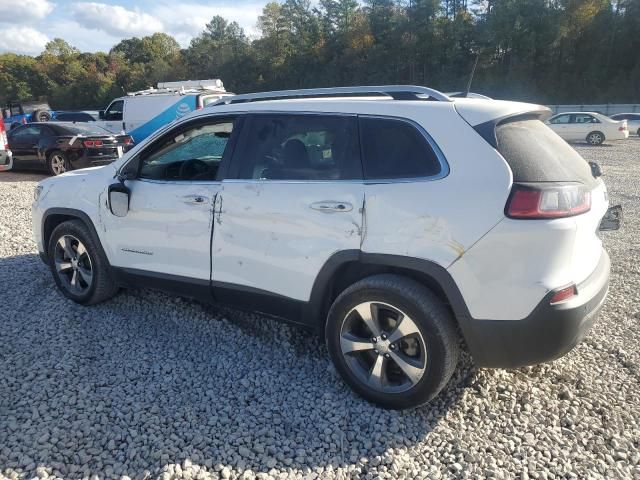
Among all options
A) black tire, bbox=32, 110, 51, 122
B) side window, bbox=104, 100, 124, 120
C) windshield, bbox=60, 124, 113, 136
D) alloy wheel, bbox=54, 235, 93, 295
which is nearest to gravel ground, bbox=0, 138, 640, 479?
alloy wheel, bbox=54, 235, 93, 295

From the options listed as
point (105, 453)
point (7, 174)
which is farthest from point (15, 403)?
point (7, 174)

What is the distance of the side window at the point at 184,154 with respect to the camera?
3.88m

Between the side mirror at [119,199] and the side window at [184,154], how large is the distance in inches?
7.2

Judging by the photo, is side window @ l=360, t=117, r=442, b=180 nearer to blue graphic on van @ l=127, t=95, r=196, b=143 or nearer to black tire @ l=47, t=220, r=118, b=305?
black tire @ l=47, t=220, r=118, b=305

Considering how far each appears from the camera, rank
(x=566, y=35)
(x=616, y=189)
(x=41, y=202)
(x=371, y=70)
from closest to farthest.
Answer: (x=41, y=202)
(x=616, y=189)
(x=566, y=35)
(x=371, y=70)

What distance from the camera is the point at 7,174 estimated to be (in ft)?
44.1

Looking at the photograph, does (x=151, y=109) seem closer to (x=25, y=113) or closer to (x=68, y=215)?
(x=68, y=215)

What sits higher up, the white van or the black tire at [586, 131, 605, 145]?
the white van

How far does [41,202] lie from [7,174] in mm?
10646

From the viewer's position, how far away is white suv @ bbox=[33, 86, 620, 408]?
8.57 feet

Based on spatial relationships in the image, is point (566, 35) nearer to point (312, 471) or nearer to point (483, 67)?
point (483, 67)

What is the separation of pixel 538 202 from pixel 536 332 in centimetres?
67

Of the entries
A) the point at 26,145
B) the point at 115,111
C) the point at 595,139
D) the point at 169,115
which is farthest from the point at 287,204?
the point at 595,139

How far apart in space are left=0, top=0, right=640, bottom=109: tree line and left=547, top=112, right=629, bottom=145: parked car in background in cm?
2691
